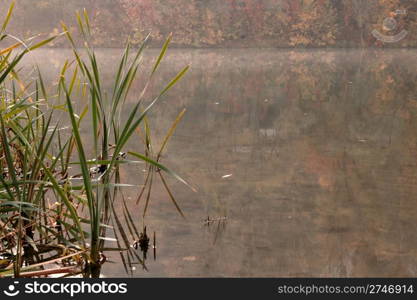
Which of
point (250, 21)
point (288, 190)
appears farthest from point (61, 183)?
point (250, 21)

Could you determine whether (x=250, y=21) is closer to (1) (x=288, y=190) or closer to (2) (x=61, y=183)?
(1) (x=288, y=190)

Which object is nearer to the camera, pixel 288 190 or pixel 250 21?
pixel 288 190

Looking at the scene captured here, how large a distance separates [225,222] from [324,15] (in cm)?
2374

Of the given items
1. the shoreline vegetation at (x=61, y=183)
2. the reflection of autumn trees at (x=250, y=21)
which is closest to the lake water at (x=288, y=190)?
the shoreline vegetation at (x=61, y=183)

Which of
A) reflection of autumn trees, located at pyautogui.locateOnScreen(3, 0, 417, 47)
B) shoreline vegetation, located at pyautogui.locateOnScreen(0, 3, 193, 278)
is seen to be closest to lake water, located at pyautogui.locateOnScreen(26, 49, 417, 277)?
shoreline vegetation, located at pyautogui.locateOnScreen(0, 3, 193, 278)

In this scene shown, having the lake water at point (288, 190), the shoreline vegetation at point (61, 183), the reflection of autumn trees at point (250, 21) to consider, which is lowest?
the reflection of autumn trees at point (250, 21)

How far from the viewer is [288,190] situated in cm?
434

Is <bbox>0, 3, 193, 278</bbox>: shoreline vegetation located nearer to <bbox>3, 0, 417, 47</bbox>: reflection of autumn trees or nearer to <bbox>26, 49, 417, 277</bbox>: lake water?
<bbox>26, 49, 417, 277</bbox>: lake water

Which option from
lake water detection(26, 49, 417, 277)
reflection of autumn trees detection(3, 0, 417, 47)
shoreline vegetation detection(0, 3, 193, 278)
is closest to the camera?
shoreline vegetation detection(0, 3, 193, 278)

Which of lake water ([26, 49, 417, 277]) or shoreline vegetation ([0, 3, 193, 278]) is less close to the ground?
shoreline vegetation ([0, 3, 193, 278])

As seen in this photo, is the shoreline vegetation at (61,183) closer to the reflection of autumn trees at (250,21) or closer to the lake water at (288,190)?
the lake water at (288,190)

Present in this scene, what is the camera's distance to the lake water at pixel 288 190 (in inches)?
122

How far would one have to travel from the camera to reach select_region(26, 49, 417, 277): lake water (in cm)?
311

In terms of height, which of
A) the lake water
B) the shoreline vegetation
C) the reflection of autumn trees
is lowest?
the reflection of autumn trees
